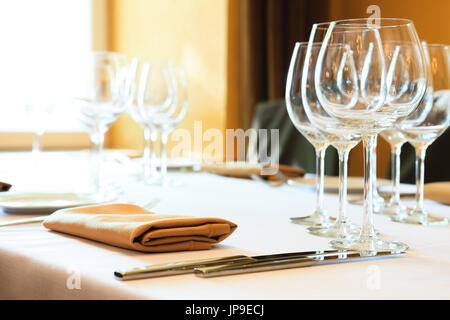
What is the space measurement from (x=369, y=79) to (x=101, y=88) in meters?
0.63

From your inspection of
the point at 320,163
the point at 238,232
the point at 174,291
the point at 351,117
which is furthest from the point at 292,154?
the point at 174,291

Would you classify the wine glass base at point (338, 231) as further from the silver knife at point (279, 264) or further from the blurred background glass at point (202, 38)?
the blurred background glass at point (202, 38)

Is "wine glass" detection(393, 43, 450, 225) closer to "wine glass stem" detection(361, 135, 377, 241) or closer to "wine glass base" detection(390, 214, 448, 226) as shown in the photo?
"wine glass base" detection(390, 214, 448, 226)

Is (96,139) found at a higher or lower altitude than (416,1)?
lower

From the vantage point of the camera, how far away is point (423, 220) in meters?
0.97

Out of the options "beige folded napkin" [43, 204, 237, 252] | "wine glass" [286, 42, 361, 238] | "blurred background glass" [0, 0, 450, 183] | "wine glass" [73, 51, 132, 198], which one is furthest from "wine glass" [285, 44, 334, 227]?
"blurred background glass" [0, 0, 450, 183]

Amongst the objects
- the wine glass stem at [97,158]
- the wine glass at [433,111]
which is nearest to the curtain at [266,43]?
the wine glass stem at [97,158]

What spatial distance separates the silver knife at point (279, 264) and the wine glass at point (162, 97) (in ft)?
2.64

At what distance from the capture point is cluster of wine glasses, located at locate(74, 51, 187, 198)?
1178mm

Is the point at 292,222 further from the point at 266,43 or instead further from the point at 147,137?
the point at 266,43

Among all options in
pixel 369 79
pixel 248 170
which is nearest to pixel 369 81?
pixel 369 79

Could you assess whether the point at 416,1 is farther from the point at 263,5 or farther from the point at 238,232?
the point at 238,232
